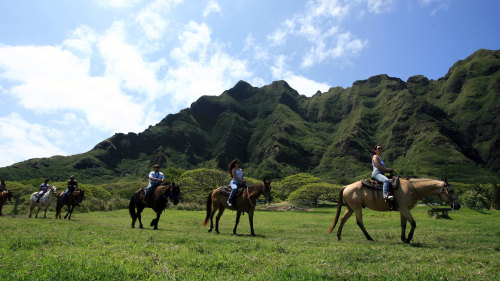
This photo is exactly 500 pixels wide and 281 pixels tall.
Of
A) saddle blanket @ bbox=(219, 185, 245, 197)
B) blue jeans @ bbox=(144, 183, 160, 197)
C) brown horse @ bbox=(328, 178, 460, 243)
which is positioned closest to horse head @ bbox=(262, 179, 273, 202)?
saddle blanket @ bbox=(219, 185, 245, 197)

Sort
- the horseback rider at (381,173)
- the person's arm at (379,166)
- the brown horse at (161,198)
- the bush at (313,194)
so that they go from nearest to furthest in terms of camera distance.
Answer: the horseback rider at (381,173) < the person's arm at (379,166) < the brown horse at (161,198) < the bush at (313,194)

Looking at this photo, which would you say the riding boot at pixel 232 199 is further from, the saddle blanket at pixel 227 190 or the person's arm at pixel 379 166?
the person's arm at pixel 379 166

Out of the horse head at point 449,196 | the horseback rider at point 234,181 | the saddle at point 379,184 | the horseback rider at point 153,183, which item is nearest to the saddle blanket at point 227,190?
the horseback rider at point 234,181

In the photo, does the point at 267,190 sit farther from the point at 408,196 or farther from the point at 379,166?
the point at 408,196

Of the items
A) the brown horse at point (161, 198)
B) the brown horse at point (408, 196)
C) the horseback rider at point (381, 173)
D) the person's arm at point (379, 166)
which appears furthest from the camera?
the brown horse at point (161, 198)

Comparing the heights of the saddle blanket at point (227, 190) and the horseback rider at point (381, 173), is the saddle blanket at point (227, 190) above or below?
below

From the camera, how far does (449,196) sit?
10.1 metres

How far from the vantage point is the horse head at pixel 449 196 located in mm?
9992

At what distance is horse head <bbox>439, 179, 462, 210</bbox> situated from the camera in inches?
393

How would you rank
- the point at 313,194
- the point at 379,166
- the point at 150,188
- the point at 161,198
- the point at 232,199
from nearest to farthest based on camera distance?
the point at 379,166 < the point at 232,199 < the point at 161,198 < the point at 150,188 < the point at 313,194

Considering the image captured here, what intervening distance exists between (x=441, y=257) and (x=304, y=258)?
3330 mm

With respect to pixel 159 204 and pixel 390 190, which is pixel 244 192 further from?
pixel 390 190

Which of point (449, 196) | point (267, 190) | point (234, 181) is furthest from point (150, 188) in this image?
point (449, 196)

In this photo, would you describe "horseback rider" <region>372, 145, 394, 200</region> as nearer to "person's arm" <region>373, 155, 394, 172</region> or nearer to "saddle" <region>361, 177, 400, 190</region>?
"person's arm" <region>373, 155, 394, 172</region>
